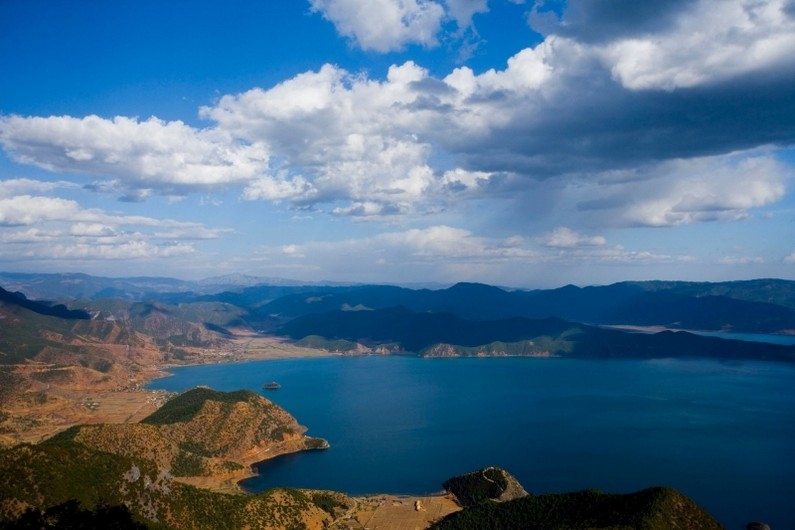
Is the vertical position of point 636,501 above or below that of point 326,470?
above

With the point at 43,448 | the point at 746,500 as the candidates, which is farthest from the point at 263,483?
the point at 746,500

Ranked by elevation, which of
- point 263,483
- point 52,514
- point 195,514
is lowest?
point 263,483

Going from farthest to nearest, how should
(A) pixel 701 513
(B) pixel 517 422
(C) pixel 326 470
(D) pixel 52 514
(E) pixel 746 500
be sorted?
(B) pixel 517 422, (C) pixel 326 470, (E) pixel 746 500, (A) pixel 701 513, (D) pixel 52 514

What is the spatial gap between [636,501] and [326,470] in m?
75.2

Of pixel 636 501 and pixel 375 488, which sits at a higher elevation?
pixel 636 501

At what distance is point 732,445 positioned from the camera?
146 meters

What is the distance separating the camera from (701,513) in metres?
69.7

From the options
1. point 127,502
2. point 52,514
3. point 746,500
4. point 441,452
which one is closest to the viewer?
point 52,514

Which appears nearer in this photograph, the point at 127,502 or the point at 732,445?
the point at 127,502

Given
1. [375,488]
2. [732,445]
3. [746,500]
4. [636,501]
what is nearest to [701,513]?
[636,501]

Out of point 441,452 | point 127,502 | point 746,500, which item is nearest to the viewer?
point 127,502

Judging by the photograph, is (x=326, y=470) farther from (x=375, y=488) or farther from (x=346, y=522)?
(x=346, y=522)

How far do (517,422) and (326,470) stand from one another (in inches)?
2754

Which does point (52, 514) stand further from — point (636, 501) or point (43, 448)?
point (636, 501)
